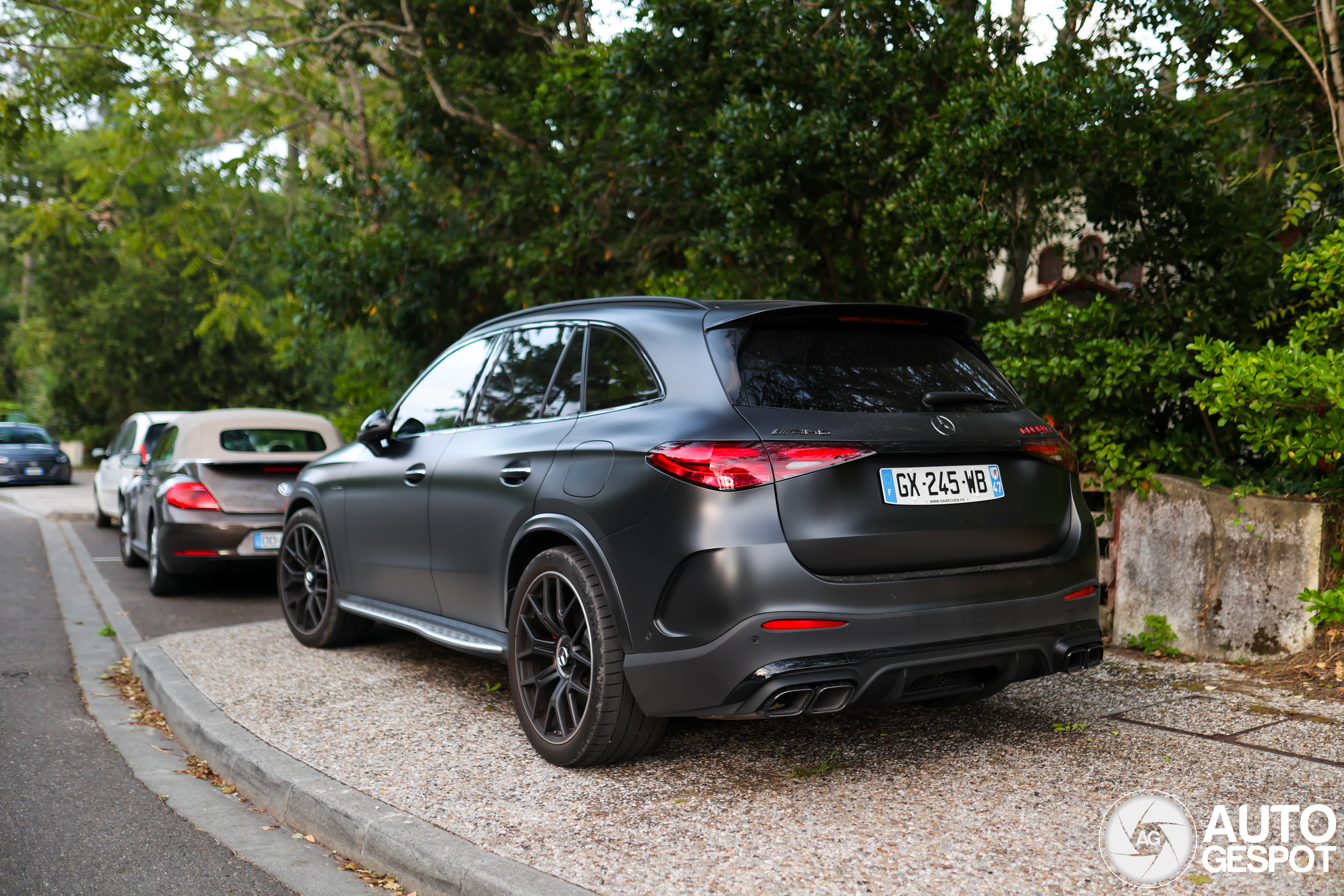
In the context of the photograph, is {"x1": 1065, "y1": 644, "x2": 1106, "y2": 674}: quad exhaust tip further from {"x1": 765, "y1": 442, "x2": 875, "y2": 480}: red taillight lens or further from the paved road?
the paved road

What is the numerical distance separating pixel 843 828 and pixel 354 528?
3425mm

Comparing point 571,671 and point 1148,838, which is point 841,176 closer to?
point 571,671

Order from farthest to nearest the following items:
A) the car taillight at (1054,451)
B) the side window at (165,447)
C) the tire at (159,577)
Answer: the side window at (165,447) < the tire at (159,577) < the car taillight at (1054,451)

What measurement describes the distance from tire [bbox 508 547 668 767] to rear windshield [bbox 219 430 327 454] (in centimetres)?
586

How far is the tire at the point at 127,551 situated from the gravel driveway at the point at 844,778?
6.09 m

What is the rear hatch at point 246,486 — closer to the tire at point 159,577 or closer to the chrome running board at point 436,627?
the tire at point 159,577

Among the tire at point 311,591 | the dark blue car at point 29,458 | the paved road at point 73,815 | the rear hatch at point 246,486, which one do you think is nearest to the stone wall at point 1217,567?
the tire at point 311,591

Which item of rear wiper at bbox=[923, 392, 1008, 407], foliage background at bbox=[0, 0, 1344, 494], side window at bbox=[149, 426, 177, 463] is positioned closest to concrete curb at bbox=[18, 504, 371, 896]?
side window at bbox=[149, 426, 177, 463]

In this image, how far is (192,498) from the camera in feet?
28.8

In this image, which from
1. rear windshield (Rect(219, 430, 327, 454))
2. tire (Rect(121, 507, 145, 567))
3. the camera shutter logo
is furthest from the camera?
tire (Rect(121, 507, 145, 567))

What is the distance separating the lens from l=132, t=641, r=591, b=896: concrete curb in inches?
123

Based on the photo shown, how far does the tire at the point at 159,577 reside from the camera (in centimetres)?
905

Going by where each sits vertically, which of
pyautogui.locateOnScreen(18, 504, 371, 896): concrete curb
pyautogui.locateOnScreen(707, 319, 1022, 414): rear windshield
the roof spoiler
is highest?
the roof spoiler

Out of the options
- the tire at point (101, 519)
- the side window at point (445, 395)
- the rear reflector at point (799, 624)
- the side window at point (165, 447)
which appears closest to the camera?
the rear reflector at point (799, 624)
